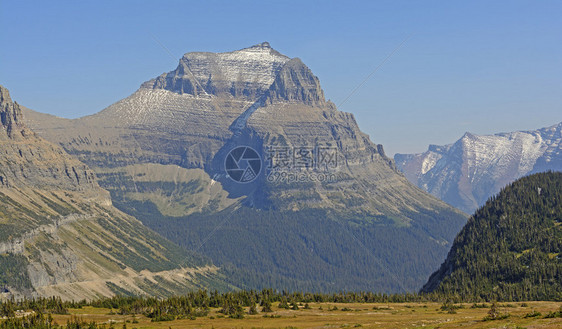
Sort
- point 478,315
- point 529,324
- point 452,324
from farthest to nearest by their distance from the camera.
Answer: point 478,315
point 452,324
point 529,324

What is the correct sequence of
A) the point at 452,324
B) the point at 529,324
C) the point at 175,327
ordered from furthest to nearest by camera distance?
the point at 175,327 → the point at 452,324 → the point at 529,324

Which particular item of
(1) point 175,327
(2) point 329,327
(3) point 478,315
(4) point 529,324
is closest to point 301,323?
(2) point 329,327

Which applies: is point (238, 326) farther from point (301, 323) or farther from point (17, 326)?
point (17, 326)

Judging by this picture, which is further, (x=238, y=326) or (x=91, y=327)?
(x=238, y=326)

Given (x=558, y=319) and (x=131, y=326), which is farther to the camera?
(x=131, y=326)

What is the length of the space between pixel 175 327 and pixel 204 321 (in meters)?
15.8

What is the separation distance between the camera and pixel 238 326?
184 meters

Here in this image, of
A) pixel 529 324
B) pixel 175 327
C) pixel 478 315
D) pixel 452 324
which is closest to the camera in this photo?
pixel 529 324

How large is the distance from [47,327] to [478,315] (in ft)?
349

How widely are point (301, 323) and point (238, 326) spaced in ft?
54.5

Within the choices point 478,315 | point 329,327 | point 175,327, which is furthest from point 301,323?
point 478,315

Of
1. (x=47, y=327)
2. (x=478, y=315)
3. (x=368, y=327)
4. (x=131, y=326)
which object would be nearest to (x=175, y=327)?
(x=131, y=326)

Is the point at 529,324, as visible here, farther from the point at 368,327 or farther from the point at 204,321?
the point at 204,321

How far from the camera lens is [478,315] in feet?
647
